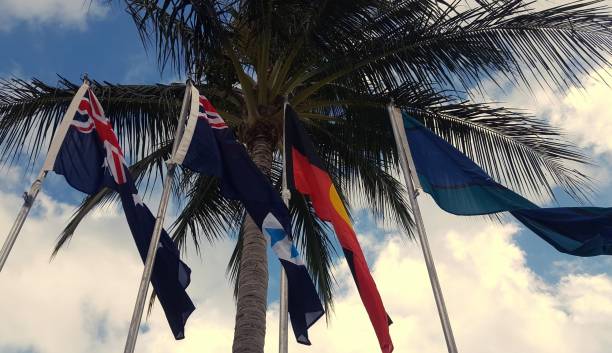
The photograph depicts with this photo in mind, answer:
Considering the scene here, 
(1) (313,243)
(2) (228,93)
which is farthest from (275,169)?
(2) (228,93)

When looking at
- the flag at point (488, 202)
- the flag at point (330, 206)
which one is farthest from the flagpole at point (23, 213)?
the flag at point (488, 202)

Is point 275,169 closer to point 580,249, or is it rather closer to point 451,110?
point 451,110

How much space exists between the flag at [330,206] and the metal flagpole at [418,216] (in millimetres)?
670

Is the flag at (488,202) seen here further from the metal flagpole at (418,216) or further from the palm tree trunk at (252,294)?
the palm tree trunk at (252,294)

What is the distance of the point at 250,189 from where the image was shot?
8547 millimetres

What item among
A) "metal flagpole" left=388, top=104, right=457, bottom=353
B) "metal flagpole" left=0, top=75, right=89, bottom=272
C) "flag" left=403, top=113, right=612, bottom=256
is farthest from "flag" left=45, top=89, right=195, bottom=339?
"flag" left=403, top=113, right=612, bottom=256

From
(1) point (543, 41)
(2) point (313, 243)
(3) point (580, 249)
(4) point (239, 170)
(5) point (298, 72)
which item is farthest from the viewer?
(2) point (313, 243)

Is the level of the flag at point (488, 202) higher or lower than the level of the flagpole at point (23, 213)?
higher

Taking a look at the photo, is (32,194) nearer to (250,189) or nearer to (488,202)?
(250,189)

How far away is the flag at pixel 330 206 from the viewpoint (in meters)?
7.97

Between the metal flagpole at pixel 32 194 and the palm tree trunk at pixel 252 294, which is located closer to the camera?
the metal flagpole at pixel 32 194

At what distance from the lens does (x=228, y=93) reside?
11781 mm

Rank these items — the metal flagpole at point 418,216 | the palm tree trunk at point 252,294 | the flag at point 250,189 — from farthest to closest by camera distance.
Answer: the palm tree trunk at point 252,294, the flag at point 250,189, the metal flagpole at point 418,216

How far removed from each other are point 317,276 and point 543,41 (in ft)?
20.6
